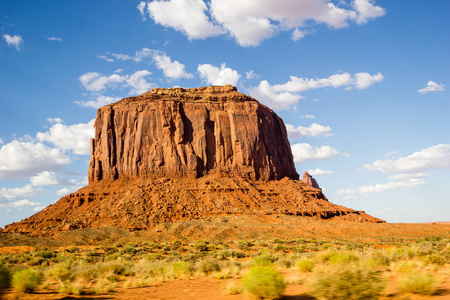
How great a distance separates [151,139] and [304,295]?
6334 cm

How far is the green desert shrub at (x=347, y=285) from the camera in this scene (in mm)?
8500

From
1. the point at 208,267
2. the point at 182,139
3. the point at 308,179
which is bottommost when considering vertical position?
the point at 208,267

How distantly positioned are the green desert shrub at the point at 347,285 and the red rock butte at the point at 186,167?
154 feet

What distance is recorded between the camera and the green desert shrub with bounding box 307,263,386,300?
335 inches

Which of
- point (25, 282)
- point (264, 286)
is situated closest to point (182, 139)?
point (25, 282)

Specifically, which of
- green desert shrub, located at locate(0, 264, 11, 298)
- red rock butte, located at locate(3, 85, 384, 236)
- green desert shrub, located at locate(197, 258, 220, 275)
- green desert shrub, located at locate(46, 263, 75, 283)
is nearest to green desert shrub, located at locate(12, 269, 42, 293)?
green desert shrub, located at locate(0, 264, 11, 298)

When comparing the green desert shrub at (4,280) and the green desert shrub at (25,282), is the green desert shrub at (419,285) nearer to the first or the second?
A: the green desert shrub at (25,282)

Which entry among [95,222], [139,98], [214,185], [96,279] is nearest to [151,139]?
[139,98]

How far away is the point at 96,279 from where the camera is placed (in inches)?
563

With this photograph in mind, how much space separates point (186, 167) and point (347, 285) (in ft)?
198

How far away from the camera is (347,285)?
337 inches

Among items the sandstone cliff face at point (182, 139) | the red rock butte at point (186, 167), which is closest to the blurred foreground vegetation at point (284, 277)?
the red rock butte at point (186, 167)

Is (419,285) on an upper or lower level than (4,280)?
lower

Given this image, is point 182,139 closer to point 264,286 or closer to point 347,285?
point 264,286
